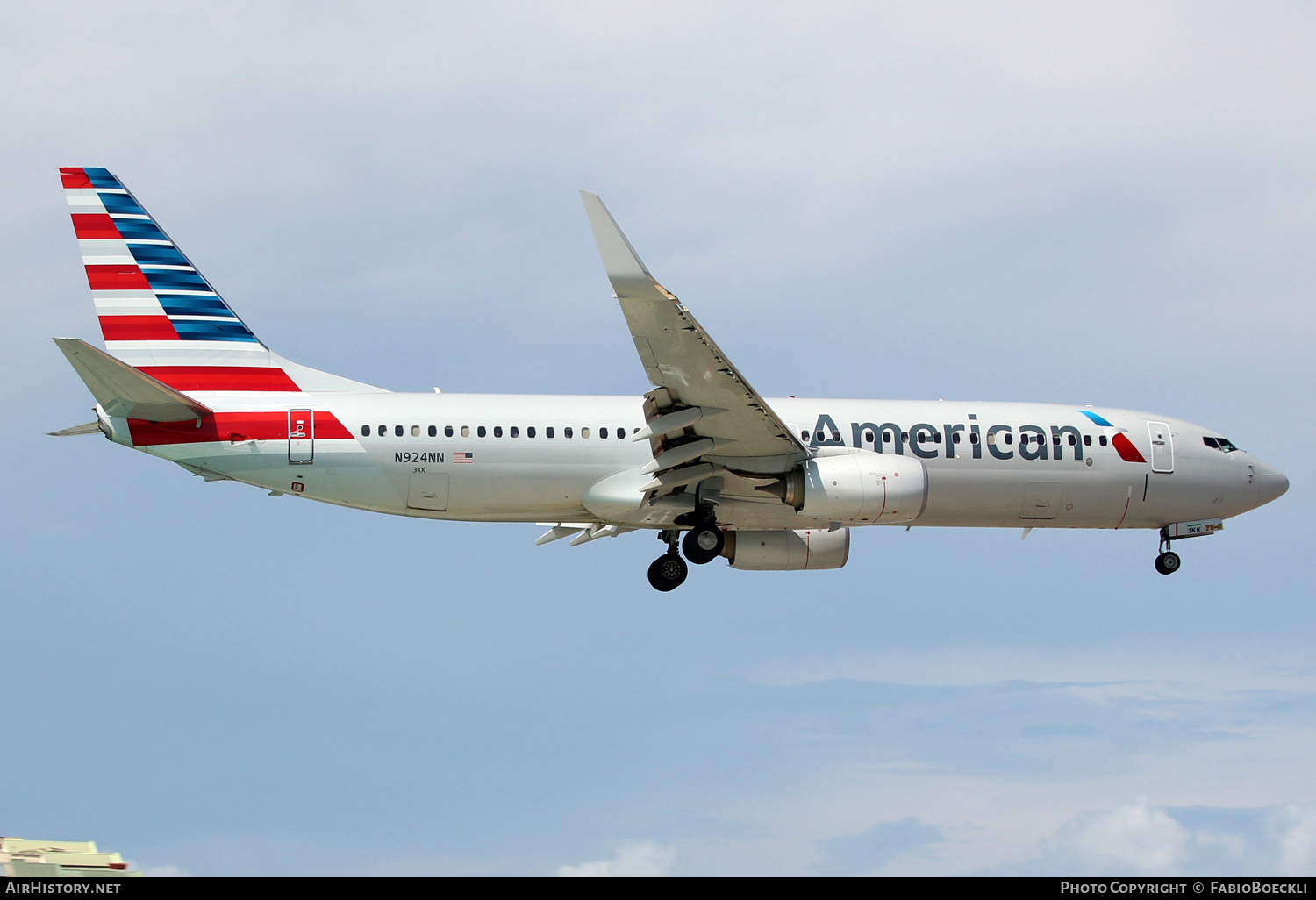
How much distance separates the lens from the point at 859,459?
2377 centimetres

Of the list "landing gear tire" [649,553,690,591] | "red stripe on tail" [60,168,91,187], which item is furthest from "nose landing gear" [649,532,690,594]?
"red stripe on tail" [60,168,91,187]

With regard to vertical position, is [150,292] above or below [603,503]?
above

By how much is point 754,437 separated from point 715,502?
2.02m

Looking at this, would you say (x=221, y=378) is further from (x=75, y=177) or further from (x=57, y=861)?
(x=57, y=861)

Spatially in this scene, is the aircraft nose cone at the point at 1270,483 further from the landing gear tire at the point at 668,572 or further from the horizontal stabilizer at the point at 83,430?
the horizontal stabilizer at the point at 83,430

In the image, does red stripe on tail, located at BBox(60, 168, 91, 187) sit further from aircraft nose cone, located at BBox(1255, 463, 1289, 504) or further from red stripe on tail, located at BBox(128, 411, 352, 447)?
aircraft nose cone, located at BBox(1255, 463, 1289, 504)

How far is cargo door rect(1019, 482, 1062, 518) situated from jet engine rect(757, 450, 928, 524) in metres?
3.60

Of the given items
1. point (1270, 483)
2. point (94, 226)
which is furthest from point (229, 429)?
point (1270, 483)

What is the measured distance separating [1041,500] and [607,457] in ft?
29.7

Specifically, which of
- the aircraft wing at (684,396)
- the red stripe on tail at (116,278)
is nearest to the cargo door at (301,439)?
the red stripe on tail at (116,278)

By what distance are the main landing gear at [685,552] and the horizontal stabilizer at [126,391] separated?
9.18 m

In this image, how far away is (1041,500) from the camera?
2639 centimetres
